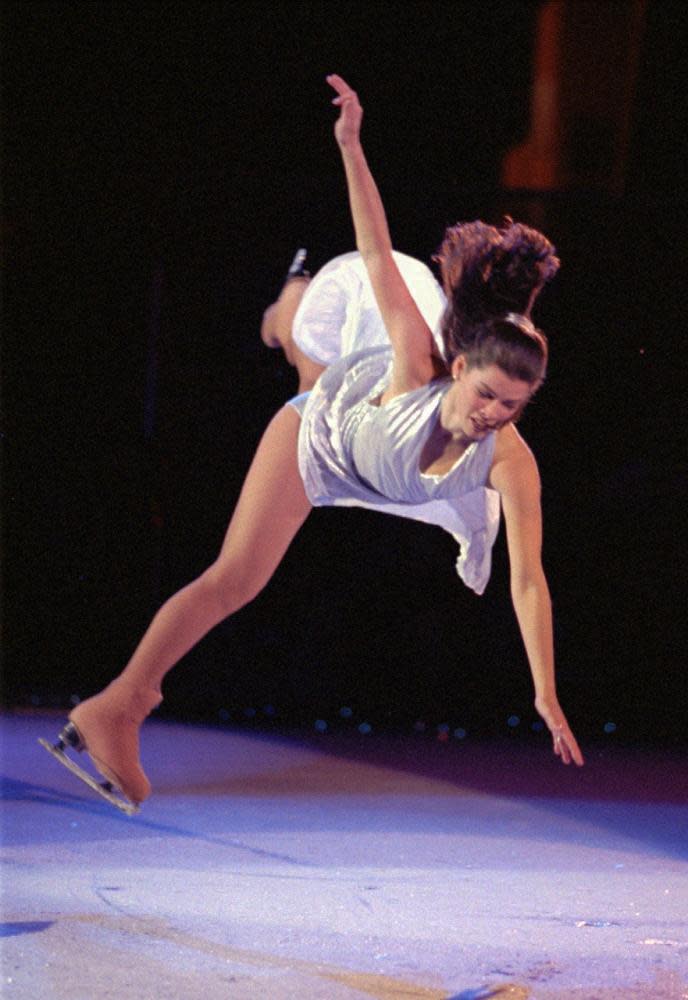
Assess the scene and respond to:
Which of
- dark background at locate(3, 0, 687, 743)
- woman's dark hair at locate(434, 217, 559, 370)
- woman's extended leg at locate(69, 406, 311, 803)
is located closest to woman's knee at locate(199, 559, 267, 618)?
woman's extended leg at locate(69, 406, 311, 803)

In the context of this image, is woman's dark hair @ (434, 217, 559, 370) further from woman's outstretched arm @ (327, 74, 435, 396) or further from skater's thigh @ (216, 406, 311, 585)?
skater's thigh @ (216, 406, 311, 585)

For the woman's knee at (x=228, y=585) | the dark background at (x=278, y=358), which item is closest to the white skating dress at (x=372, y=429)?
the woman's knee at (x=228, y=585)

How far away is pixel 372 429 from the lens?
3125 mm

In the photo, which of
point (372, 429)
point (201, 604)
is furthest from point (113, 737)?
point (372, 429)

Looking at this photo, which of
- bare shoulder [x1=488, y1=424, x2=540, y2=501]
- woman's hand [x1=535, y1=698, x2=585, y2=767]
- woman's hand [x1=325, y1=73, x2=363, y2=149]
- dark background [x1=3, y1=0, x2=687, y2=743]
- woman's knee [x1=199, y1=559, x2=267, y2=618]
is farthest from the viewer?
dark background [x1=3, y1=0, x2=687, y2=743]

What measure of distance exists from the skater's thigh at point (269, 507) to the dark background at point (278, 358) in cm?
228

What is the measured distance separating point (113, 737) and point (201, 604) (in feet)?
1.18

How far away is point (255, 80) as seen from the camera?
5449 millimetres

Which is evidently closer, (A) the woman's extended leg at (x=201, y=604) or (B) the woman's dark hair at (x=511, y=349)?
(B) the woman's dark hair at (x=511, y=349)

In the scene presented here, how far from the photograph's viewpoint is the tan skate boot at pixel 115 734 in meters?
3.14

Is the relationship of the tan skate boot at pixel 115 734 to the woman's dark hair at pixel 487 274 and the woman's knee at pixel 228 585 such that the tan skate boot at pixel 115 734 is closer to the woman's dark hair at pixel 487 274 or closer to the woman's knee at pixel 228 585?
the woman's knee at pixel 228 585

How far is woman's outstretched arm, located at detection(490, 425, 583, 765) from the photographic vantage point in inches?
116

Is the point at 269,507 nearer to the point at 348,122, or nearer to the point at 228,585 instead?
the point at 228,585

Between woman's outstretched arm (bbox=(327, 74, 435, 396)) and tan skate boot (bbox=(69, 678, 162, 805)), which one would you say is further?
tan skate boot (bbox=(69, 678, 162, 805))
